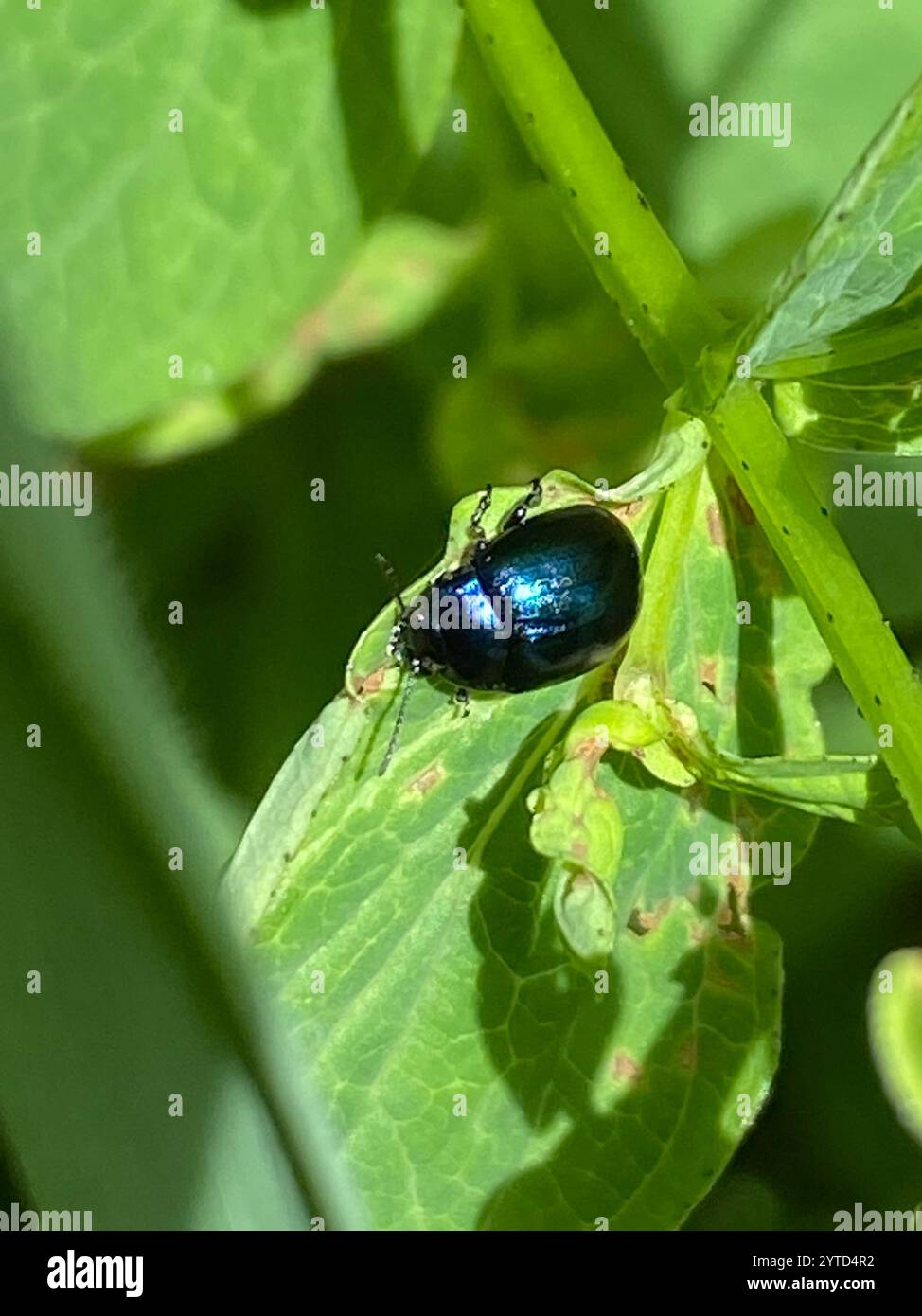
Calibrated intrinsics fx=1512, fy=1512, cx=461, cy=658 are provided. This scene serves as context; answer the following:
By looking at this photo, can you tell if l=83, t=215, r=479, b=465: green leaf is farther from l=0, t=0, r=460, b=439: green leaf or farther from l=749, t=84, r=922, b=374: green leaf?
l=749, t=84, r=922, b=374: green leaf

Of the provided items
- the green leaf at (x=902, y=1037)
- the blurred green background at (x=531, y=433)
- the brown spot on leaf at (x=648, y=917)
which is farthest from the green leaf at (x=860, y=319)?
the green leaf at (x=902, y=1037)

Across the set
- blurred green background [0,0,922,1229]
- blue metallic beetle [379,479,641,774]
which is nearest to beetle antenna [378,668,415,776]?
blue metallic beetle [379,479,641,774]

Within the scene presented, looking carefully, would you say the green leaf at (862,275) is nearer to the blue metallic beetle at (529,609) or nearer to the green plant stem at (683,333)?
the green plant stem at (683,333)

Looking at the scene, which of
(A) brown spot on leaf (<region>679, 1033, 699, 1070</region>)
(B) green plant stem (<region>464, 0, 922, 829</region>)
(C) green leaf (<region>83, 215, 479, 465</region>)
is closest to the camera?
(B) green plant stem (<region>464, 0, 922, 829</region>)

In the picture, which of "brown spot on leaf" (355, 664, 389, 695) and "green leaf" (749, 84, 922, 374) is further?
"brown spot on leaf" (355, 664, 389, 695)

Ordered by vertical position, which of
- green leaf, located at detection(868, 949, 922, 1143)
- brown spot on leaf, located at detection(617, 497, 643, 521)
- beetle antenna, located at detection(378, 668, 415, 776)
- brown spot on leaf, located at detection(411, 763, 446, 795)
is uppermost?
brown spot on leaf, located at detection(617, 497, 643, 521)

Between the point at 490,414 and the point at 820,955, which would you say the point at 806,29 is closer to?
the point at 490,414
